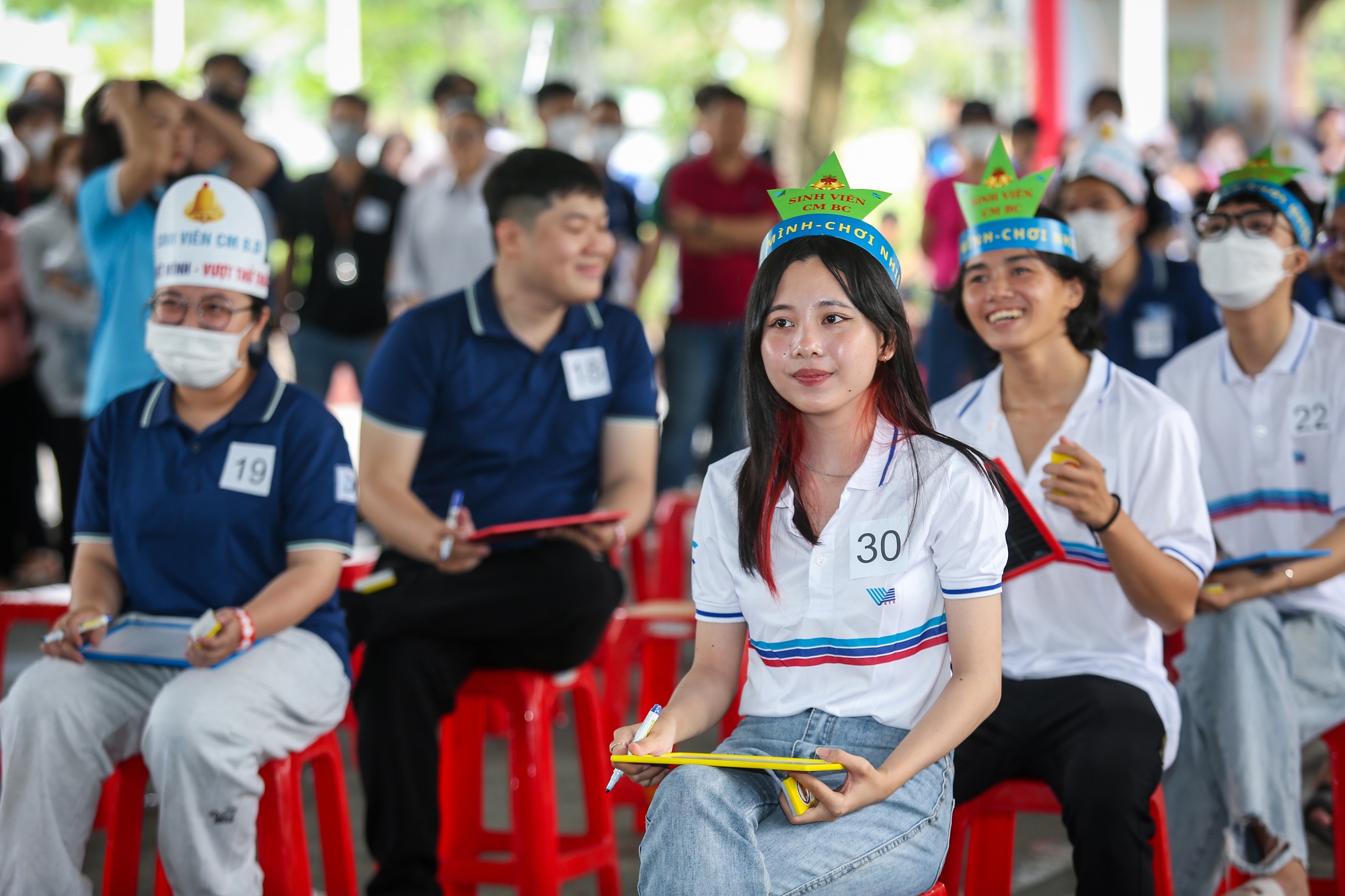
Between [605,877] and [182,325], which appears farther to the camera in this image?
[605,877]

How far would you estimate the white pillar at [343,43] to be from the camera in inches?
689

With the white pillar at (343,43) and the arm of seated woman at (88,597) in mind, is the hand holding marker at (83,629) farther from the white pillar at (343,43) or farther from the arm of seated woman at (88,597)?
the white pillar at (343,43)

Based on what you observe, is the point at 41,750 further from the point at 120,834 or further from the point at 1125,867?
the point at 1125,867

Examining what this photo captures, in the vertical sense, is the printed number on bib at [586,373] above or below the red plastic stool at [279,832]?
above

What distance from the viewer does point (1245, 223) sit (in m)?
3.33

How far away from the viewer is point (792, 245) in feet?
7.47

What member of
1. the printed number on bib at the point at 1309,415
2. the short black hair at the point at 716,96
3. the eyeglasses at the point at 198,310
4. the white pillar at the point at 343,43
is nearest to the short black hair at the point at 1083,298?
the printed number on bib at the point at 1309,415

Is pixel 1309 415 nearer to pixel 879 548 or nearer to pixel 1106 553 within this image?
pixel 1106 553

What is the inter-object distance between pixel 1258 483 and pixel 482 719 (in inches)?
83.0

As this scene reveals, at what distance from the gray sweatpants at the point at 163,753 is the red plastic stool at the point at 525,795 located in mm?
542

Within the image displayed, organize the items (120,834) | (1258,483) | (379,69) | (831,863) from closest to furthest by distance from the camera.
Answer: (831,863) → (120,834) → (1258,483) → (379,69)

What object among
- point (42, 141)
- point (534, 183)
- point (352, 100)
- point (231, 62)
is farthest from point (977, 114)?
point (42, 141)

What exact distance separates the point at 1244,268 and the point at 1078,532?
97 centimetres

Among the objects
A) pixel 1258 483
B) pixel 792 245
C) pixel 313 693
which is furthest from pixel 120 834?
pixel 1258 483
